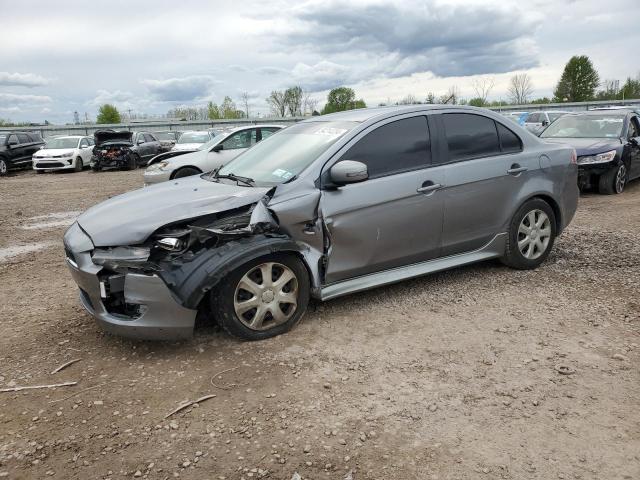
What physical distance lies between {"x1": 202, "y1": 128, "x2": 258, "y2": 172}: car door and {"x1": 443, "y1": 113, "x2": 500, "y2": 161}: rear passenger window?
679 centimetres

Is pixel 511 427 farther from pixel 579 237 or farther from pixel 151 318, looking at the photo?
pixel 579 237

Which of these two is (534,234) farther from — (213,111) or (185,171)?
(213,111)

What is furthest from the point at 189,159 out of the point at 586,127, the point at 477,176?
the point at 586,127

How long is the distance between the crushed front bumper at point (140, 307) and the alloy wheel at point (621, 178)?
9046mm

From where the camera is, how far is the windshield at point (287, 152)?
13.7 ft

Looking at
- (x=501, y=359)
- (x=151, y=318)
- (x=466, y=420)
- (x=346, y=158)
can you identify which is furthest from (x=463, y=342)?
(x=151, y=318)

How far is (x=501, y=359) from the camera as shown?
342cm

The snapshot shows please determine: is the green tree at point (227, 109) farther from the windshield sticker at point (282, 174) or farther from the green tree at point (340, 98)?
the windshield sticker at point (282, 174)

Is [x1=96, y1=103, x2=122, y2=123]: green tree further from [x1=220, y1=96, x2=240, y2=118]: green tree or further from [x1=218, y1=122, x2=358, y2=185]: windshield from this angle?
[x1=218, y1=122, x2=358, y2=185]: windshield

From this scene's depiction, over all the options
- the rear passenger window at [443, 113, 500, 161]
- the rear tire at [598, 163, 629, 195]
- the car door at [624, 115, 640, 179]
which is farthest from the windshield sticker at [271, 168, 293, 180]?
the car door at [624, 115, 640, 179]

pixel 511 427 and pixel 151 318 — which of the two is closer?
pixel 511 427

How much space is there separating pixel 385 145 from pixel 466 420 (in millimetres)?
2312

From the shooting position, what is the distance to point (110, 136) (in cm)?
2172

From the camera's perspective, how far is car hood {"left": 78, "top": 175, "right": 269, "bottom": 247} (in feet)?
11.6
